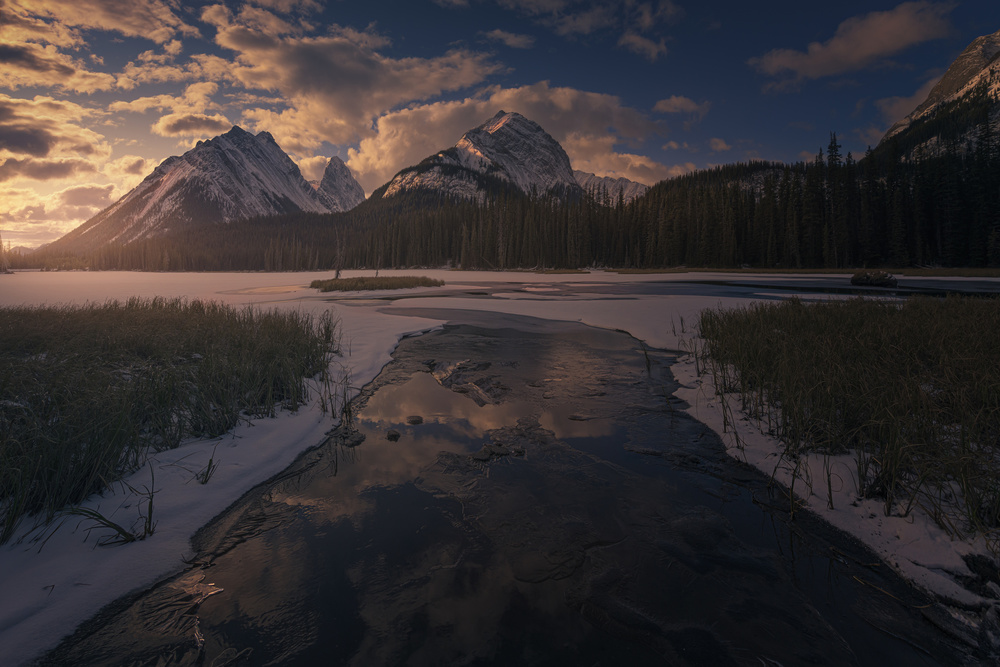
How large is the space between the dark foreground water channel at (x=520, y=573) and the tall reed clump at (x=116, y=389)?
164 centimetres

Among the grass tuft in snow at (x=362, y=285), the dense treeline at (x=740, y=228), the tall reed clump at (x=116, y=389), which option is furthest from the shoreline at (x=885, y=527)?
the dense treeline at (x=740, y=228)

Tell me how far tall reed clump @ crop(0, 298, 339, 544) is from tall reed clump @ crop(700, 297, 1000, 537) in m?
9.11

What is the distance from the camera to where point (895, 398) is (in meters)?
5.72

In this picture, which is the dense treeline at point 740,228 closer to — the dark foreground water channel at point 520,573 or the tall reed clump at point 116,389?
the dark foreground water channel at point 520,573

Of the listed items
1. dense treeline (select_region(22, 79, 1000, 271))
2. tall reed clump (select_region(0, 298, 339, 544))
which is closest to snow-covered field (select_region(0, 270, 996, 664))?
tall reed clump (select_region(0, 298, 339, 544))

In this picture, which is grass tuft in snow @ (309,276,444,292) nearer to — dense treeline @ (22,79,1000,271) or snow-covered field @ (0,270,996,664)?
snow-covered field @ (0,270,996,664)

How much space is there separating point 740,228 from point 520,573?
91.6 metres

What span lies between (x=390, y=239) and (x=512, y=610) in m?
121

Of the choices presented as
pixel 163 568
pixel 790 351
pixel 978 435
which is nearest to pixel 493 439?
pixel 163 568

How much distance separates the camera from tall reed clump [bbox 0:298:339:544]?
14.7 feet

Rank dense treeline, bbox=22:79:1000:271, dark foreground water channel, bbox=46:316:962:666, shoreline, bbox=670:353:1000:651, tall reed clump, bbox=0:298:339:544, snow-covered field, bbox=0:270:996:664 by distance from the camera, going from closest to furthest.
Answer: dark foreground water channel, bbox=46:316:962:666, snow-covered field, bbox=0:270:996:664, shoreline, bbox=670:353:1000:651, tall reed clump, bbox=0:298:339:544, dense treeline, bbox=22:79:1000:271

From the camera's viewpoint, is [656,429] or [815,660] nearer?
[815,660]

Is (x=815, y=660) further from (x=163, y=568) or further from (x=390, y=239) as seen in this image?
(x=390, y=239)

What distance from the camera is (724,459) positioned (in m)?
6.53
